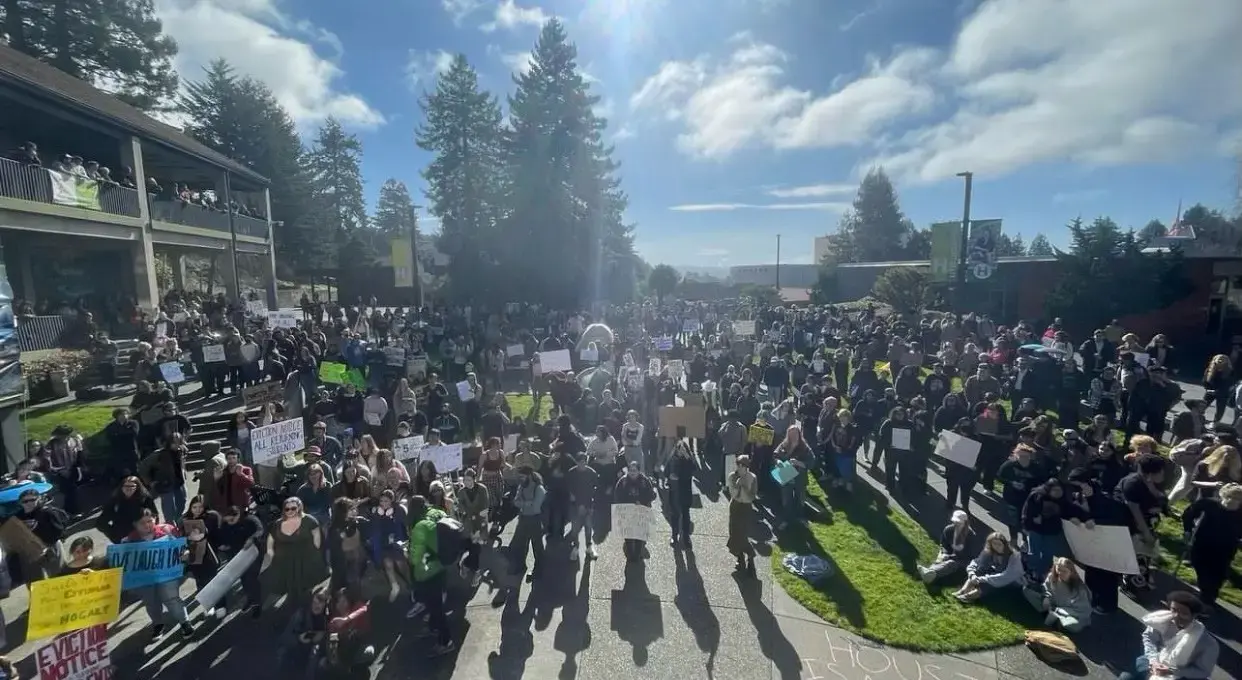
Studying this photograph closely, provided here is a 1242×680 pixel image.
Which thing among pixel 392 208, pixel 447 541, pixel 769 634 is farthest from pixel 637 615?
pixel 392 208

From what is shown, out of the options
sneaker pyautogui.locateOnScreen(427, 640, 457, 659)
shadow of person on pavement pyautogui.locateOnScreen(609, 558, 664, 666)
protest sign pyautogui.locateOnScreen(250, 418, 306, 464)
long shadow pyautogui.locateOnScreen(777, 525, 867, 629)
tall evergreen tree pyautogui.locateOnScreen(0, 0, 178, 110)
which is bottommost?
shadow of person on pavement pyautogui.locateOnScreen(609, 558, 664, 666)

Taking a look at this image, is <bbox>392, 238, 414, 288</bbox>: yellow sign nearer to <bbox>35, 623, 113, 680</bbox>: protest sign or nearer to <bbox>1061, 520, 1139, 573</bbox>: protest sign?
<bbox>35, 623, 113, 680</bbox>: protest sign

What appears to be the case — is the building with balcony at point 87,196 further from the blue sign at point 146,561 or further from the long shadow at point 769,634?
the long shadow at point 769,634

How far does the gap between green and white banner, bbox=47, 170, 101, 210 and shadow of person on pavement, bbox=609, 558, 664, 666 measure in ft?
73.5

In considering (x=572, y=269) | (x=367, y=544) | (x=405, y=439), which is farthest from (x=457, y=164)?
(x=367, y=544)

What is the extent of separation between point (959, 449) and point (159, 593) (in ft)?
37.5

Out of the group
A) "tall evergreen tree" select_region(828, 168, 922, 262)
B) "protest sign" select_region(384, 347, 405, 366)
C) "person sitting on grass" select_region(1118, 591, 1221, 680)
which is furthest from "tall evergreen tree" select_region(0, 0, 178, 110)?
"tall evergreen tree" select_region(828, 168, 922, 262)

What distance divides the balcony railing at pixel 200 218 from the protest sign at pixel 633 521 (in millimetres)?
25763

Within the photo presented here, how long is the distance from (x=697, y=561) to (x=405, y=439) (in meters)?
5.27

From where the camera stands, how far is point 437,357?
21500 millimetres

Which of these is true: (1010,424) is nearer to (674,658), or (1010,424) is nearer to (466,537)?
(674,658)

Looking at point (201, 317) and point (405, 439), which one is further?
point (201, 317)

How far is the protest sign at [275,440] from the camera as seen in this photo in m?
9.45

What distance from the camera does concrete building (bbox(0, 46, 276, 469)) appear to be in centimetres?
1845
